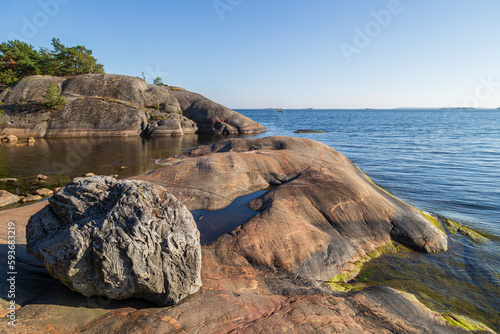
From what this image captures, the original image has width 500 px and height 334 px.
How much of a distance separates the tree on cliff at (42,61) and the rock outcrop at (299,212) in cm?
4454

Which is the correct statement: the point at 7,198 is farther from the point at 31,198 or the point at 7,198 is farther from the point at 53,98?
the point at 53,98

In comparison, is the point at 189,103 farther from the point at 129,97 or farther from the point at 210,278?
the point at 210,278

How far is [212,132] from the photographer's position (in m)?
49.0

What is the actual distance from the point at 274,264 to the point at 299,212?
9.23 ft

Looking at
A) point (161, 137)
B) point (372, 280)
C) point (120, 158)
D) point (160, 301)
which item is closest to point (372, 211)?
point (372, 280)

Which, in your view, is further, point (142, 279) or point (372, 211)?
point (372, 211)

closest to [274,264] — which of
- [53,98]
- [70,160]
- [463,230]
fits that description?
[463,230]

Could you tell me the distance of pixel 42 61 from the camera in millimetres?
42031

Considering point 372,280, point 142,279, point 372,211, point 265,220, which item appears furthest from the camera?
point 372,211

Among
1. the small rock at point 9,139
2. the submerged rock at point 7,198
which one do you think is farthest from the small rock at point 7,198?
the small rock at point 9,139

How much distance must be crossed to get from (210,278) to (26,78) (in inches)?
1918

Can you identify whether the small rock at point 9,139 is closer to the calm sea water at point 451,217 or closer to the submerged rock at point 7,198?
the submerged rock at point 7,198

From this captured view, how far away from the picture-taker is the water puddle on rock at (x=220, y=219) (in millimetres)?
8789

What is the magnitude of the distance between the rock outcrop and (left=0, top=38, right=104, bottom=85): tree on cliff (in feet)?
146
